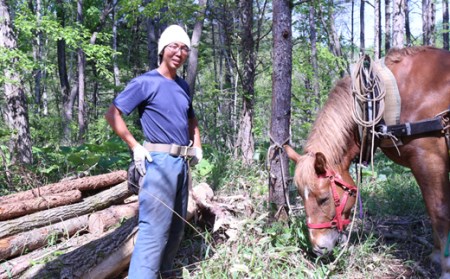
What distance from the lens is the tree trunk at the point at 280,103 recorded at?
136 inches

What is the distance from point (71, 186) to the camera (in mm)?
4762

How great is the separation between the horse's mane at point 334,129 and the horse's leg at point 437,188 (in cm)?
57

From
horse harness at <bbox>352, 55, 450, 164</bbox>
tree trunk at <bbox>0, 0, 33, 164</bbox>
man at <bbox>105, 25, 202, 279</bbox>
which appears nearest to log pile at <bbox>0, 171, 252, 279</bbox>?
man at <bbox>105, 25, 202, 279</bbox>

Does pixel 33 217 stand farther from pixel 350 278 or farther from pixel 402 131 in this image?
pixel 402 131

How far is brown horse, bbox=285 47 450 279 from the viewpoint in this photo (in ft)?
8.98

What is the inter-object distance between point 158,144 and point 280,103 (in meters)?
1.42

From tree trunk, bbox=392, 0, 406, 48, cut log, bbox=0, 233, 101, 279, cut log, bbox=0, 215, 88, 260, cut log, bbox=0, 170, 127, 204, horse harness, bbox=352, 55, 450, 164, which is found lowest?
cut log, bbox=0, 233, 101, 279

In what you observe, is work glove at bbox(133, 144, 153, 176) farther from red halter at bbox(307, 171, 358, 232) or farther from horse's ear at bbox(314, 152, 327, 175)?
red halter at bbox(307, 171, 358, 232)

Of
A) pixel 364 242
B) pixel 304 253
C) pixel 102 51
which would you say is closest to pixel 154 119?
pixel 304 253

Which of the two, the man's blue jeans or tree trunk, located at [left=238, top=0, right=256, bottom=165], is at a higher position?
tree trunk, located at [left=238, top=0, right=256, bottom=165]

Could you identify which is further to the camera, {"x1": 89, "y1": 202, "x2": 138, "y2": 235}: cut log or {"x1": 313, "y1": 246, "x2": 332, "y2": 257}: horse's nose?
{"x1": 89, "y1": 202, "x2": 138, "y2": 235}: cut log

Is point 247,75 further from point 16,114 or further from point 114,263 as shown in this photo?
point 16,114

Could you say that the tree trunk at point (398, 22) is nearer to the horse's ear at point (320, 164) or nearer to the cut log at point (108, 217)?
the horse's ear at point (320, 164)

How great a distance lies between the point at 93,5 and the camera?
14.8 m
